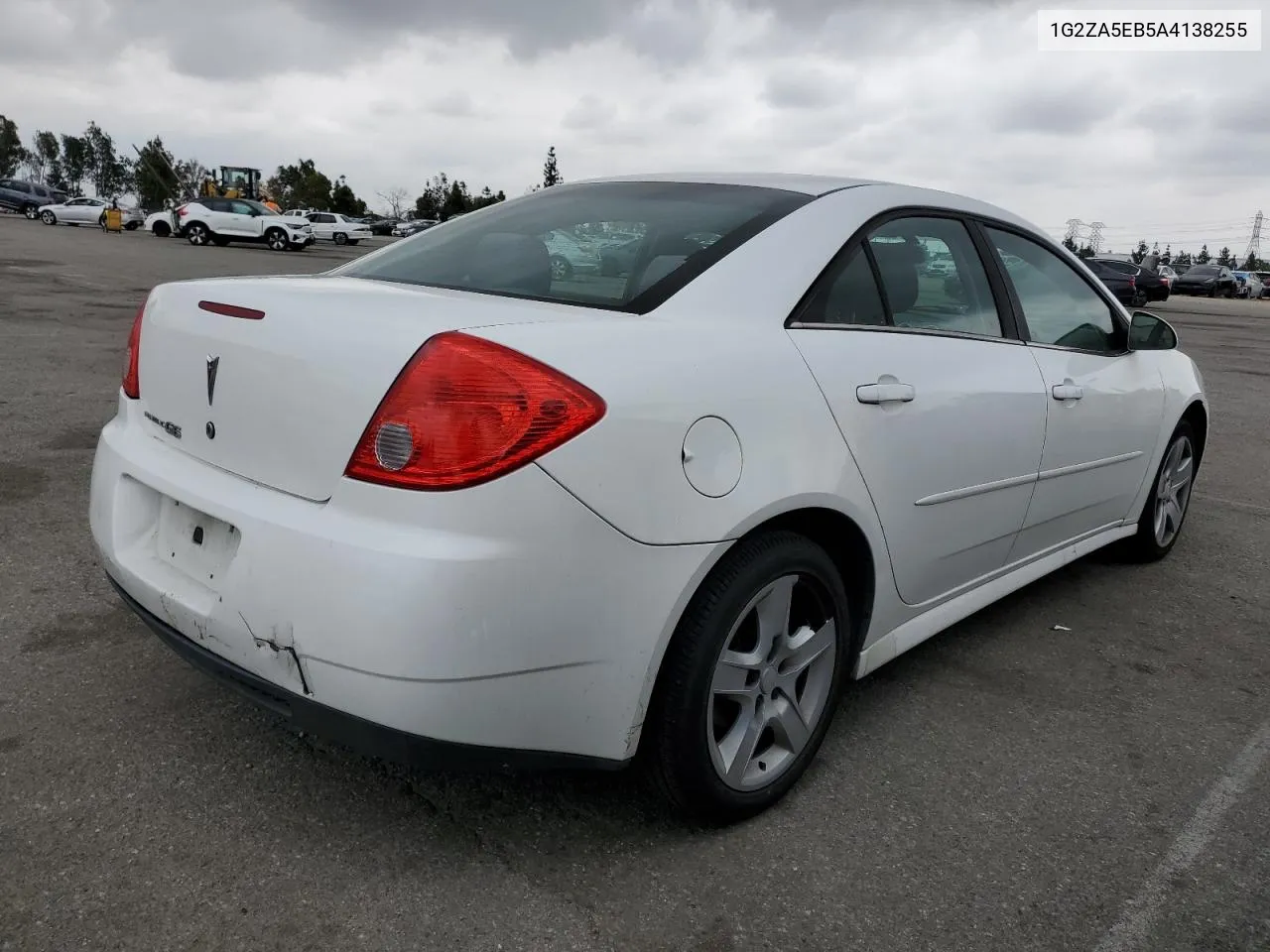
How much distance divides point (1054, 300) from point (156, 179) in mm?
105754

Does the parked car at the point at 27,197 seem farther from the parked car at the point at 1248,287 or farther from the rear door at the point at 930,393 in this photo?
the parked car at the point at 1248,287

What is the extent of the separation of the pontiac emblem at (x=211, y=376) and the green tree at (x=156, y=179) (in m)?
99.0

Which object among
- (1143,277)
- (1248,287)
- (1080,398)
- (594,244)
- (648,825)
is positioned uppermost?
(594,244)

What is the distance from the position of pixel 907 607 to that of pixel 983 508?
1.30 ft

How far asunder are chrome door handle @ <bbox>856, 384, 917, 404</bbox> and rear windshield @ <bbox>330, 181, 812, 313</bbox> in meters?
0.46

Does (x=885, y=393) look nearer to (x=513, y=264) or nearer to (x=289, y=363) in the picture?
(x=513, y=264)

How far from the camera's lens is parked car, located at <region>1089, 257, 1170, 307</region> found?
2907cm

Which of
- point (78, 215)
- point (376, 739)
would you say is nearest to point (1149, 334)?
point (376, 739)

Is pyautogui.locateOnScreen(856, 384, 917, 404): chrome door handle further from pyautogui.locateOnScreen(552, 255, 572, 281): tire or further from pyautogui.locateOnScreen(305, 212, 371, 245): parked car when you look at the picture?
pyautogui.locateOnScreen(305, 212, 371, 245): parked car

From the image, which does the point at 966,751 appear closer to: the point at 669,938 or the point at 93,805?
the point at 669,938

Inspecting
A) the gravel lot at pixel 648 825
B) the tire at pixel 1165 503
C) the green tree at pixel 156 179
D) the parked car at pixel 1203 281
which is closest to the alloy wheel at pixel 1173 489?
the tire at pixel 1165 503

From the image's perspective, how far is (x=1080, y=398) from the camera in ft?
11.0

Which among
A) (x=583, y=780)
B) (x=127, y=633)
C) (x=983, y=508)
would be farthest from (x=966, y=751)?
(x=127, y=633)

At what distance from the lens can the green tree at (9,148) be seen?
375ft
